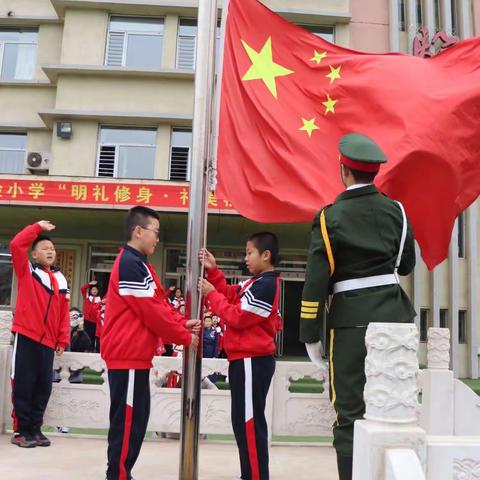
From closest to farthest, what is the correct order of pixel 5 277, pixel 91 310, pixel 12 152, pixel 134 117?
pixel 91 310 → pixel 134 117 → pixel 5 277 → pixel 12 152

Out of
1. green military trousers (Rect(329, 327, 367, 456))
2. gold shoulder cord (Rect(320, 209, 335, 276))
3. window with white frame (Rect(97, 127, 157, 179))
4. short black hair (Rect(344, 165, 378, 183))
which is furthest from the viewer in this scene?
window with white frame (Rect(97, 127, 157, 179))

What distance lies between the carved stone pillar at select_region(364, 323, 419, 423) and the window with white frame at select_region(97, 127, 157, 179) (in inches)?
414

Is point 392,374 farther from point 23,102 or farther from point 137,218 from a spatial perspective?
point 23,102

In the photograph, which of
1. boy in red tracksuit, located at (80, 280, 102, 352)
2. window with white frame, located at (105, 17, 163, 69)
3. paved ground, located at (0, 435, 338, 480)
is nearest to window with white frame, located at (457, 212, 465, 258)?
window with white frame, located at (105, 17, 163, 69)

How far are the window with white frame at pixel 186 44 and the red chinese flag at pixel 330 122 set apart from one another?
29.5 ft

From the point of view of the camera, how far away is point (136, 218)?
10.4 ft

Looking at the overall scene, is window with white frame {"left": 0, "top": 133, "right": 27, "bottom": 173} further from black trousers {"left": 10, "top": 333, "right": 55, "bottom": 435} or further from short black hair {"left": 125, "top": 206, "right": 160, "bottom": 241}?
short black hair {"left": 125, "top": 206, "right": 160, "bottom": 241}

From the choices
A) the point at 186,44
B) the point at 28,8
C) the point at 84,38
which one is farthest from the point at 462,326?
the point at 28,8

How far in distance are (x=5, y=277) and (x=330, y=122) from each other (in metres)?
10.2

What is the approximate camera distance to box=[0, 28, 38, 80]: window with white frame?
41.9 ft

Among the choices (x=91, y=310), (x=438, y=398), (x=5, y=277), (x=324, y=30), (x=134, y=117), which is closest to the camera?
(x=438, y=398)

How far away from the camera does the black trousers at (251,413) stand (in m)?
3.07

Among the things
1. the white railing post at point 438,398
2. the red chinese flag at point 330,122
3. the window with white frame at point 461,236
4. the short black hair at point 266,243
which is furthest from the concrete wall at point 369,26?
the short black hair at point 266,243

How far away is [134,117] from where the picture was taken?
1167cm
